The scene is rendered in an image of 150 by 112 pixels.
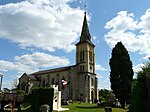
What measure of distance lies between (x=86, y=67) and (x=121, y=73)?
2713 cm

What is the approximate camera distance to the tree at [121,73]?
4453 cm

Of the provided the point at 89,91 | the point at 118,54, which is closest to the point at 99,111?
the point at 118,54

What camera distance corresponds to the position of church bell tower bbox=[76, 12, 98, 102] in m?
69.7

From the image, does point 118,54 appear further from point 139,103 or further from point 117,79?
point 139,103

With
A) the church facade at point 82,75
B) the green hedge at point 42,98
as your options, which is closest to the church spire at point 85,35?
the church facade at point 82,75

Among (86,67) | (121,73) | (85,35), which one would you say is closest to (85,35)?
(85,35)

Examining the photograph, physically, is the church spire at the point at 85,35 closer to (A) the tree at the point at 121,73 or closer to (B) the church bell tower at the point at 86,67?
(B) the church bell tower at the point at 86,67

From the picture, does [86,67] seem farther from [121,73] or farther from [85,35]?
[121,73]

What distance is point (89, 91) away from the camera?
2729 inches

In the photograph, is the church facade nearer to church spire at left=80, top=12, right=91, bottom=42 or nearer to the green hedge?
church spire at left=80, top=12, right=91, bottom=42

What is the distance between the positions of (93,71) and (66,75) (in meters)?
9.63

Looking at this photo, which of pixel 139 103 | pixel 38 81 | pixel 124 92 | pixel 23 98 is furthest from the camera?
pixel 38 81

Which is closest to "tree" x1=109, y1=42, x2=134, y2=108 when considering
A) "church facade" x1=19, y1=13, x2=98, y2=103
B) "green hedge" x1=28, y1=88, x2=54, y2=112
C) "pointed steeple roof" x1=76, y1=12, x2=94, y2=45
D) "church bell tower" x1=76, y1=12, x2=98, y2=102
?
"green hedge" x1=28, y1=88, x2=54, y2=112

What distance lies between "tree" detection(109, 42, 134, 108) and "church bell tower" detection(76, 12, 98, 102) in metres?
23.7
